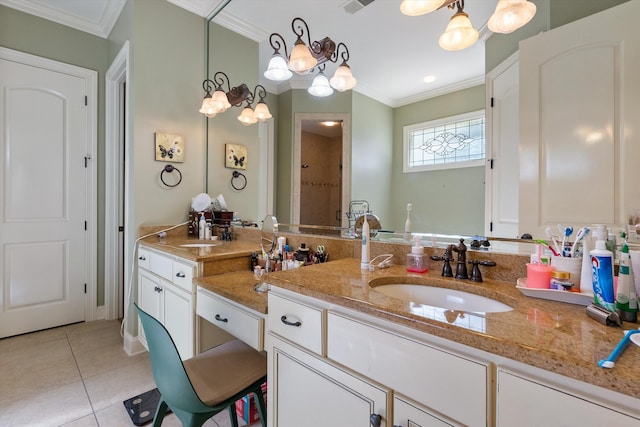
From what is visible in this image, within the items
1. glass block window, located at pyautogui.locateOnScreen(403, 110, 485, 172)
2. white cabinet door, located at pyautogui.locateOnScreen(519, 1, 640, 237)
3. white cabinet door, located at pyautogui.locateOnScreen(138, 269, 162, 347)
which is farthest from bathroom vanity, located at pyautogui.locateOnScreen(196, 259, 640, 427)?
white cabinet door, located at pyautogui.locateOnScreen(138, 269, 162, 347)

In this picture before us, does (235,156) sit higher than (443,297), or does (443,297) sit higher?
(235,156)

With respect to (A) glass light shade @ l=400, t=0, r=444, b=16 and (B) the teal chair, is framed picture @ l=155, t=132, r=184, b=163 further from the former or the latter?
(A) glass light shade @ l=400, t=0, r=444, b=16

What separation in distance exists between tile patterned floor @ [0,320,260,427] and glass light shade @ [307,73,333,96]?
1893 mm

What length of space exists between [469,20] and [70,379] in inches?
117

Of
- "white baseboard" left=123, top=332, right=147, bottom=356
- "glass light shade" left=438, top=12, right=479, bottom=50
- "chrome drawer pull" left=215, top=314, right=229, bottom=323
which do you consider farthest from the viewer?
"white baseboard" left=123, top=332, right=147, bottom=356

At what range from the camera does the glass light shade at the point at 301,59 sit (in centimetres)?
164

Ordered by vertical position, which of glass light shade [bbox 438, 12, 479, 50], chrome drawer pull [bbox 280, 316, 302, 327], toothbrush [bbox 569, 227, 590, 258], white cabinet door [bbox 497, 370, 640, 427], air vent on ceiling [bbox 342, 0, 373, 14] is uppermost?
air vent on ceiling [bbox 342, 0, 373, 14]

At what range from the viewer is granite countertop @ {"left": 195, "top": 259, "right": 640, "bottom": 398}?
50 cm

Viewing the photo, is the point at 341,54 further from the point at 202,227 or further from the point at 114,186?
the point at 114,186

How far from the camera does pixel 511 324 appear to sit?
0.66 metres

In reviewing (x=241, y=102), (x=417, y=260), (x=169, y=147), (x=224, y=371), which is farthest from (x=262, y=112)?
(x=224, y=371)

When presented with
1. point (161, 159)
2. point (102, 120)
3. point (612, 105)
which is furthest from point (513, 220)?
point (102, 120)

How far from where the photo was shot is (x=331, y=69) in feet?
5.81

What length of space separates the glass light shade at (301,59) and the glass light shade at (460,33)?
71 centimetres
